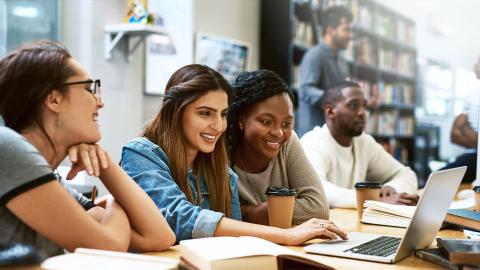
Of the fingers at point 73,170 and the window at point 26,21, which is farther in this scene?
the window at point 26,21

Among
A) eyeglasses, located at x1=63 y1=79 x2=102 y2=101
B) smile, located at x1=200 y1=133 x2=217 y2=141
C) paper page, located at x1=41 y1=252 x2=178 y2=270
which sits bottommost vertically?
paper page, located at x1=41 y1=252 x2=178 y2=270

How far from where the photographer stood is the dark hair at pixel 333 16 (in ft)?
16.8

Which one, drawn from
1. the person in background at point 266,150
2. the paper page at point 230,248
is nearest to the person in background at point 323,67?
the person in background at point 266,150

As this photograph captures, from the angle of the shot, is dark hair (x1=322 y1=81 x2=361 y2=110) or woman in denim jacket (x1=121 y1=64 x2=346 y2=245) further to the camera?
dark hair (x1=322 y1=81 x2=361 y2=110)

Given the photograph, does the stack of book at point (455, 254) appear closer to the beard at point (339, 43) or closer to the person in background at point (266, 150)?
the person in background at point (266, 150)

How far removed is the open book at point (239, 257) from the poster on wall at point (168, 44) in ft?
9.33

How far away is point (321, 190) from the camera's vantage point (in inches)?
81.5

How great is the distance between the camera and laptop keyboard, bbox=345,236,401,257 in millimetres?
1381

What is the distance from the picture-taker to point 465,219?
1701 mm

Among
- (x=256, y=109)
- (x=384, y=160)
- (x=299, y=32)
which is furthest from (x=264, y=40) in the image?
(x=256, y=109)

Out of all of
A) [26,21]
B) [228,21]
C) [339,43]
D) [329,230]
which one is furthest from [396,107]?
[329,230]

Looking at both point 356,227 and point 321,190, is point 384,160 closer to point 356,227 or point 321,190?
point 321,190

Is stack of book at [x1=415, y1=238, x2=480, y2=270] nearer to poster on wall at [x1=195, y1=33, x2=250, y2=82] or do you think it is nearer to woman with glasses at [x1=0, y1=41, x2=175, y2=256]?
woman with glasses at [x1=0, y1=41, x2=175, y2=256]

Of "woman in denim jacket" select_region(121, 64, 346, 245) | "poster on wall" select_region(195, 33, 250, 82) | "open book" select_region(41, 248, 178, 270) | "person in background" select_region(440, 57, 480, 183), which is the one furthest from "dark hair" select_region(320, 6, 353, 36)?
"open book" select_region(41, 248, 178, 270)
